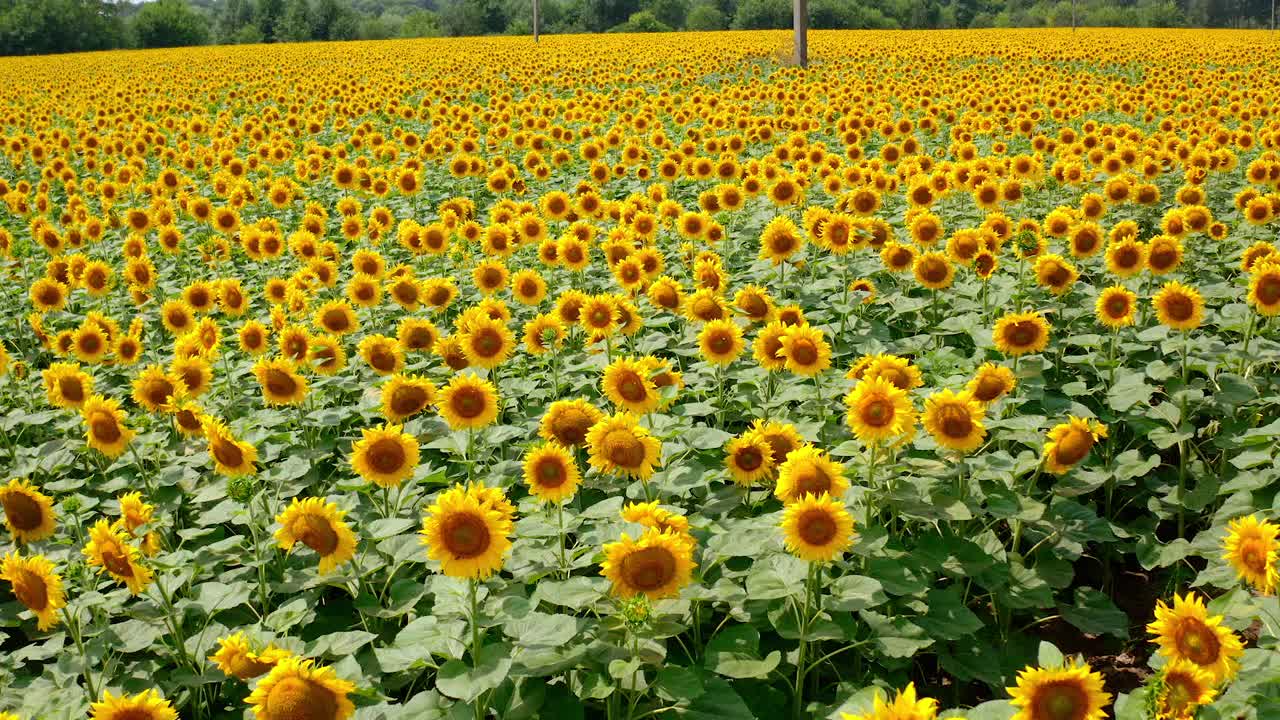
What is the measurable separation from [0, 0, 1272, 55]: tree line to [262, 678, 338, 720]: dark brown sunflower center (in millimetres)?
68650

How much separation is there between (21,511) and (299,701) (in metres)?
2.08

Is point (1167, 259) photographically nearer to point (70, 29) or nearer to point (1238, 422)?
point (1238, 422)

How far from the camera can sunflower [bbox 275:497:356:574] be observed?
326cm

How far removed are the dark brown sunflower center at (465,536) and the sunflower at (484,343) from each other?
1.94 meters

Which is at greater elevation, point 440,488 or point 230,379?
point 230,379

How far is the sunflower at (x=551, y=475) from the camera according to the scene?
340cm

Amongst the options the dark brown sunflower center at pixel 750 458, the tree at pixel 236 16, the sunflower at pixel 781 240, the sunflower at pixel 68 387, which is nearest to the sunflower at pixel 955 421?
the dark brown sunflower center at pixel 750 458

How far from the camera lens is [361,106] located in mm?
16922

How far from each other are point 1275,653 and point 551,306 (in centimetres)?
532

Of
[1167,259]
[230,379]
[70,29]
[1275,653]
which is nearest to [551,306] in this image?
[230,379]

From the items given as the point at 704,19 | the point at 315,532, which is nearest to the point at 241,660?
the point at 315,532

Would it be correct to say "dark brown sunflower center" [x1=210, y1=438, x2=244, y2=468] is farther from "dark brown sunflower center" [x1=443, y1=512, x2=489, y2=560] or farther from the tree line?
the tree line

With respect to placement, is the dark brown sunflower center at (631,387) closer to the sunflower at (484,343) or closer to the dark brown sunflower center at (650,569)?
the sunflower at (484,343)

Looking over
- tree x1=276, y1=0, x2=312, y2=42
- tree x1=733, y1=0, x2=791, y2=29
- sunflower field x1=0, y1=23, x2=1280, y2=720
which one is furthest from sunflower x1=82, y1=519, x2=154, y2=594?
tree x1=276, y1=0, x2=312, y2=42
